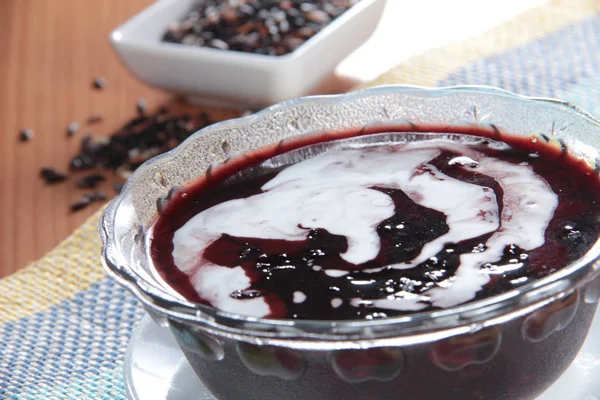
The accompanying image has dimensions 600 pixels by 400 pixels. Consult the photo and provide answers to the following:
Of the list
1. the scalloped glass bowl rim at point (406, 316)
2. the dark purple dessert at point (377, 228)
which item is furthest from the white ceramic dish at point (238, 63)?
the scalloped glass bowl rim at point (406, 316)

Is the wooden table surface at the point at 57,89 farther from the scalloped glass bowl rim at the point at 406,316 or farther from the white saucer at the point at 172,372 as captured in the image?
the scalloped glass bowl rim at the point at 406,316

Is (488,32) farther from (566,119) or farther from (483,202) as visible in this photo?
(483,202)

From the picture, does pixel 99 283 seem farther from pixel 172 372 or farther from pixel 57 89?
pixel 57 89

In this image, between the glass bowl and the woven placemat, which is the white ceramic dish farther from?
the glass bowl

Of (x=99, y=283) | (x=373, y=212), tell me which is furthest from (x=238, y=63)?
(x=373, y=212)

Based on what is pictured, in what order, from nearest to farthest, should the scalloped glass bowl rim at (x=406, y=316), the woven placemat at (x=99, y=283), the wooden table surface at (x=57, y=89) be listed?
the scalloped glass bowl rim at (x=406, y=316), the woven placemat at (x=99, y=283), the wooden table surface at (x=57, y=89)

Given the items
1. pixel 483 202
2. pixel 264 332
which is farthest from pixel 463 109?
pixel 264 332

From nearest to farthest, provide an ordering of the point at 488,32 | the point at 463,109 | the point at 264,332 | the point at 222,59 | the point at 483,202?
the point at 264,332 < the point at 483,202 < the point at 463,109 < the point at 222,59 < the point at 488,32
